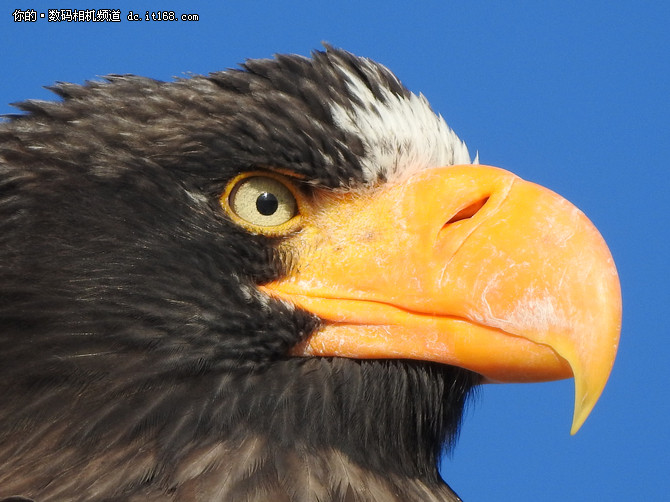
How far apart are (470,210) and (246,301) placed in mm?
683

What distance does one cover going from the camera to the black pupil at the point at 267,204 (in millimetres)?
2307

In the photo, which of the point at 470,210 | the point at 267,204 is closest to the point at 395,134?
the point at 470,210

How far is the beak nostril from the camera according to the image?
237 cm

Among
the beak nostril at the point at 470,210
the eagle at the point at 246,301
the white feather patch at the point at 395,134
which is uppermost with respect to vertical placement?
the white feather patch at the point at 395,134

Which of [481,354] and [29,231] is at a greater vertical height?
[481,354]

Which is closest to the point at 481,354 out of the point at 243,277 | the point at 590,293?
the point at 590,293

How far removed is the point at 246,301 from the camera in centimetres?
228

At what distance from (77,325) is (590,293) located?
135 centimetres

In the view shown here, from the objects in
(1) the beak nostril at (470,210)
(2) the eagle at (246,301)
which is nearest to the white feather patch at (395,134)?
(2) the eagle at (246,301)

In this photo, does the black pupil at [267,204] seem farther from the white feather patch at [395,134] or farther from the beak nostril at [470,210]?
the beak nostril at [470,210]

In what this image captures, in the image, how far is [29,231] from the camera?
229 centimetres

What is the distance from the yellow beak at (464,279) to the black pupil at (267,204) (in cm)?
10

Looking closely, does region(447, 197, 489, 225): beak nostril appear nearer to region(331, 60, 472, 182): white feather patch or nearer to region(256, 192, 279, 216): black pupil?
region(331, 60, 472, 182): white feather patch

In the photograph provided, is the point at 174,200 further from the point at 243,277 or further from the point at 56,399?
the point at 56,399
